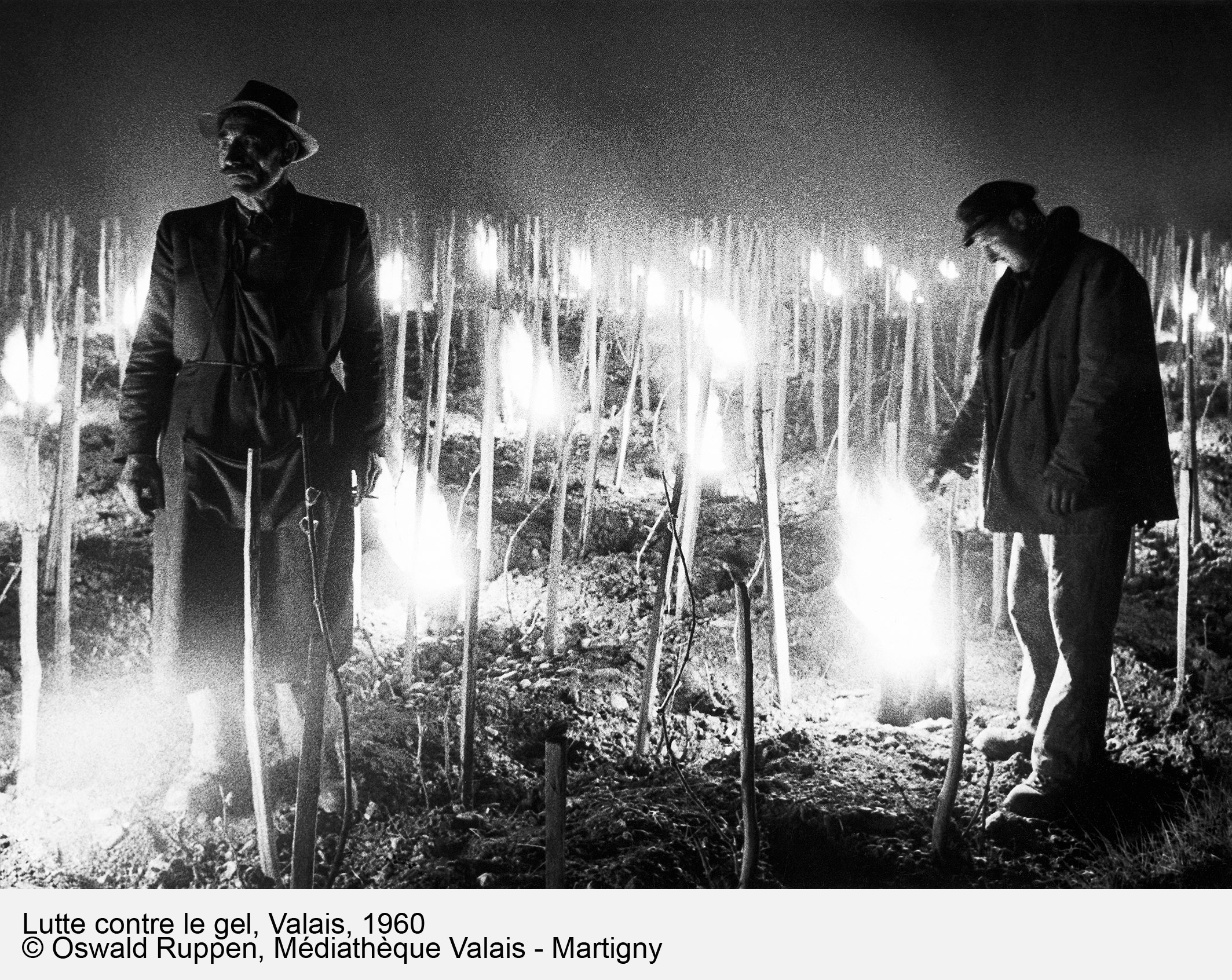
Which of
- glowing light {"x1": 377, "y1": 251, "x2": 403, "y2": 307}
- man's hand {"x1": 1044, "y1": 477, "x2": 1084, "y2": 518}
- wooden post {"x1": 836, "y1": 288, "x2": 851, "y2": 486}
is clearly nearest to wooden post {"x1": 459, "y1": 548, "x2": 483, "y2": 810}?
wooden post {"x1": 836, "y1": 288, "x2": 851, "y2": 486}

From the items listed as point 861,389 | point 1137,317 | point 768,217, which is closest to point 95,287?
point 768,217

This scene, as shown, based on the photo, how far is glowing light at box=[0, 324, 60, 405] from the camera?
3285 mm

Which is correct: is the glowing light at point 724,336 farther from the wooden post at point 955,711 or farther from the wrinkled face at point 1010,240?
the wooden post at point 955,711

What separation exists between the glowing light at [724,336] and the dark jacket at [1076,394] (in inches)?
60.1

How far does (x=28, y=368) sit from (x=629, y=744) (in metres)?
3.13

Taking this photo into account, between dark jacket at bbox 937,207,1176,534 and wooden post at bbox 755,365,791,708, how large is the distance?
0.80 m

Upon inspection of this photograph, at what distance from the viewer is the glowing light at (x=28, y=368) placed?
3285 millimetres

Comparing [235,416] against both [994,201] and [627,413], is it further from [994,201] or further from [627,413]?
[994,201]

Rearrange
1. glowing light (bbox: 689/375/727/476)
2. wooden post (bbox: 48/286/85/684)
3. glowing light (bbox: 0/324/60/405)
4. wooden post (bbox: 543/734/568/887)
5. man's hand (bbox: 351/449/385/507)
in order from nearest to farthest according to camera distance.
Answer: wooden post (bbox: 543/734/568/887) < man's hand (bbox: 351/449/385/507) < wooden post (bbox: 48/286/85/684) < glowing light (bbox: 0/324/60/405) < glowing light (bbox: 689/375/727/476)

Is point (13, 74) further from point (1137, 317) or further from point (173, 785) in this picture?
point (1137, 317)

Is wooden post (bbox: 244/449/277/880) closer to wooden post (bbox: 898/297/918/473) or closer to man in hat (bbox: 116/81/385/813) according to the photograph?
man in hat (bbox: 116/81/385/813)

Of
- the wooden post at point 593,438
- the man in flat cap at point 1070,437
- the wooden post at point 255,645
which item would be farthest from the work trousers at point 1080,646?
the wooden post at point 255,645

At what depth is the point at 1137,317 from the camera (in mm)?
2359

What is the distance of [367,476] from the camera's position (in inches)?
104
